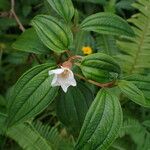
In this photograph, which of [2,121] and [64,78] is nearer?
[64,78]

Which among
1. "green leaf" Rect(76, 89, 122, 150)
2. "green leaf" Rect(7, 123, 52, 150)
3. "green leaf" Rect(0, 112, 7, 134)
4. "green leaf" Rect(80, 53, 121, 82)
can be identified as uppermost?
"green leaf" Rect(80, 53, 121, 82)

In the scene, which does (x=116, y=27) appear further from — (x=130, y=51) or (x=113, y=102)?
(x=130, y=51)

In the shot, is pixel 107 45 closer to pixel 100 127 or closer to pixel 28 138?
pixel 28 138

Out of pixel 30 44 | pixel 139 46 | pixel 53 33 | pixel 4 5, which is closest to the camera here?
pixel 53 33

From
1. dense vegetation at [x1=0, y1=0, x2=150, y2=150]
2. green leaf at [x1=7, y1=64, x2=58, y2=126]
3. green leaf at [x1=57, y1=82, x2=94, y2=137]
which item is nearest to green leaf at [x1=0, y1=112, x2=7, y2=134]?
dense vegetation at [x1=0, y1=0, x2=150, y2=150]

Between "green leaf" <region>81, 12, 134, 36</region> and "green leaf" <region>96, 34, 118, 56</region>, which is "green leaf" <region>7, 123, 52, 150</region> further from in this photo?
"green leaf" <region>81, 12, 134, 36</region>

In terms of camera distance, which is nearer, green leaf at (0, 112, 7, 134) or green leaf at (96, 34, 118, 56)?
green leaf at (0, 112, 7, 134)

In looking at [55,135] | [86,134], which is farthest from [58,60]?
[55,135]

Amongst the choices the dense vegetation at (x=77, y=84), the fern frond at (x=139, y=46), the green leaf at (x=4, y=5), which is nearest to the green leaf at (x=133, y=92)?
the dense vegetation at (x=77, y=84)

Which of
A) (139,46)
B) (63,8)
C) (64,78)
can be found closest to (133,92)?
(64,78)
